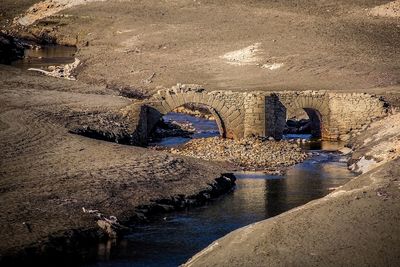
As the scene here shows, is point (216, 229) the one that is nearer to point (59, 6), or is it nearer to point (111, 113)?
point (111, 113)

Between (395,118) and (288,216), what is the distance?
2037 cm

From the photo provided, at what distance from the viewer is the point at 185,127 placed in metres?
46.8

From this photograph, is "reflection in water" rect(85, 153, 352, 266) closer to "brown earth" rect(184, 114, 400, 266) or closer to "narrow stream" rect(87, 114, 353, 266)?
"narrow stream" rect(87, 114, 353, 266)

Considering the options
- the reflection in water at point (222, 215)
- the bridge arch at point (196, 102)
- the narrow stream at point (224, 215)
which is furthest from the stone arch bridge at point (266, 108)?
the reflection in water at point (222, 215)

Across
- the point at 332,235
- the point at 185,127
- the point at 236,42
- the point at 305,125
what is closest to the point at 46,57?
the point at 236,42

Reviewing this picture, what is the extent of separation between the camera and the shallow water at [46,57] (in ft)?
210

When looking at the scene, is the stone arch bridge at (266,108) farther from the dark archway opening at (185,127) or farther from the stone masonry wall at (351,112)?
the dark archway opening at (185,127)

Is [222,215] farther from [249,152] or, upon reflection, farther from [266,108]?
[266,108]

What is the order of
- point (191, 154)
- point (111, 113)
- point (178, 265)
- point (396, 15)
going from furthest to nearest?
point (396, 15) < point (111, 113) < point (191, 154) < point (178, 265)

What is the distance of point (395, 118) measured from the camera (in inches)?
1587

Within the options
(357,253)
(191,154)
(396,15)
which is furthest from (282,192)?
(396,15)

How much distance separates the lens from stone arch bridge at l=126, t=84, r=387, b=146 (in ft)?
139

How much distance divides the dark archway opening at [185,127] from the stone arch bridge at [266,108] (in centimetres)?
78

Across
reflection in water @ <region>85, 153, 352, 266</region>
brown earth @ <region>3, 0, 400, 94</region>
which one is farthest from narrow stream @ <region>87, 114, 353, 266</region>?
brown earth @ <region>3, 0, 400, 94</region>
